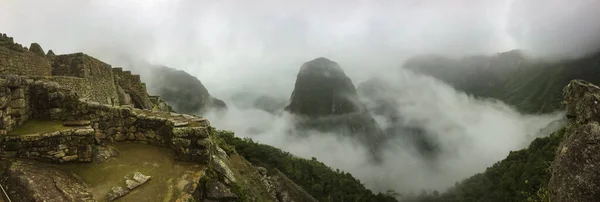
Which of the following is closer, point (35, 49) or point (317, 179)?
point (35, 49)

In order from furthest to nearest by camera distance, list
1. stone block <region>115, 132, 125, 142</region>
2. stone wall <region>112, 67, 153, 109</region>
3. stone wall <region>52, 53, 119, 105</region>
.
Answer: stone wall <region>112, 67, 153, 109</region>, stone wall <region>52, 53, 119, 105</region>, stone block <region>115, 132, 125, 142</region>

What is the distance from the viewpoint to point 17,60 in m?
15.1

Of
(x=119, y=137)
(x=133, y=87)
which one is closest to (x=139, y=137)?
(x=119, y=137)

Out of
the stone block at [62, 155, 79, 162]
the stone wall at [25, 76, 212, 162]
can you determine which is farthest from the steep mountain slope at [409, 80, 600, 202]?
the stone block at [62, 155, 79, 162]

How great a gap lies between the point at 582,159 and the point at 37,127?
619 inches

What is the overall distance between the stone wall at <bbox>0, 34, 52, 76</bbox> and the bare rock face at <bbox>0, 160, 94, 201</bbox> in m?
7.06

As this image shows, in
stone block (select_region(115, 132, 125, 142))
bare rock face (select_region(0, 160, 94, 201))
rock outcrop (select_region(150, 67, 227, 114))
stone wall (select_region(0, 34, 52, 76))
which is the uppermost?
rock outcrop (select_region(150, 67, 227, 114))

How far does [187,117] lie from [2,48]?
7.86 metres

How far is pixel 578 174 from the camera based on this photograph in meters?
9.52

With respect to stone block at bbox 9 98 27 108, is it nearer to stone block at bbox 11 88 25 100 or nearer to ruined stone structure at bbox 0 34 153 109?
stone block at bbox 11 88 25 100

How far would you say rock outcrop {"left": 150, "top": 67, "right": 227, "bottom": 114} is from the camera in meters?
95.6

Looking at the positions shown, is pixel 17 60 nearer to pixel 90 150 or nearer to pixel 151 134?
pixel 151 134

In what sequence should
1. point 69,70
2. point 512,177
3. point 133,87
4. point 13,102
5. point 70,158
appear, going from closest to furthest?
point 70,158 → point 13,102 → point 69,70 → point 133,87 → point 512,177

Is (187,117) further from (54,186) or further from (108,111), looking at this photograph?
(54,186)
